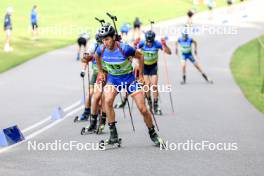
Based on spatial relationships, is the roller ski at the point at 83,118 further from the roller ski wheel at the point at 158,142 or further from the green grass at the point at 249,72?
the green grass at the point at 249,72

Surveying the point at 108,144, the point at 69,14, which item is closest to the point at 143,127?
the point at 108,144

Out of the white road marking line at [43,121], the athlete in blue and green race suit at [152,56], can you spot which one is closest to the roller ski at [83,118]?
the white road marking line at [43,121]

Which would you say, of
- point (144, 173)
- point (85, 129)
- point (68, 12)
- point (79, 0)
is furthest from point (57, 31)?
point (144, 173)

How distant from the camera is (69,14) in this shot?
5541 cm

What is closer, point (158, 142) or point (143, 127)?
point (158, 142)

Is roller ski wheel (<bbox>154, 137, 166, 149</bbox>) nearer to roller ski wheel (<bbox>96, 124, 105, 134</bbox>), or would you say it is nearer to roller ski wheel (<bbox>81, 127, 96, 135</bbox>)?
roller ski wheel (<bbox>96, 124, 105, 134</bbox>)

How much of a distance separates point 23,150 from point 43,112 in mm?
5995

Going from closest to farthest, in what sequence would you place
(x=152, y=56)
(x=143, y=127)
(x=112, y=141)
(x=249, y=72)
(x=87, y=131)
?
(x=112, y=141), (x=87, y=131), (x=143, y=127), (x=152, y=56), (x=249, y=72)

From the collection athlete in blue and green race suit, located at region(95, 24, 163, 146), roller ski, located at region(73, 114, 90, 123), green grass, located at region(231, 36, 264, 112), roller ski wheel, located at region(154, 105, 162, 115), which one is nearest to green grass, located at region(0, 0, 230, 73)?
green grass, located at region(231, 36, 264, 112)

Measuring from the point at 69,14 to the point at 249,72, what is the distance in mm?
26854

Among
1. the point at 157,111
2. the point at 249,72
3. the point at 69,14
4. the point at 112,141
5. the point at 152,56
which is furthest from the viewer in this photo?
the point at 69,14

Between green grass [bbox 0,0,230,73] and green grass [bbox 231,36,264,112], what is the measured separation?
30.6 feet

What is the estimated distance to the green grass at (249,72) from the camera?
72.6 feet

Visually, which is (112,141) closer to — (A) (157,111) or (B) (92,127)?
(B) (92,127)
